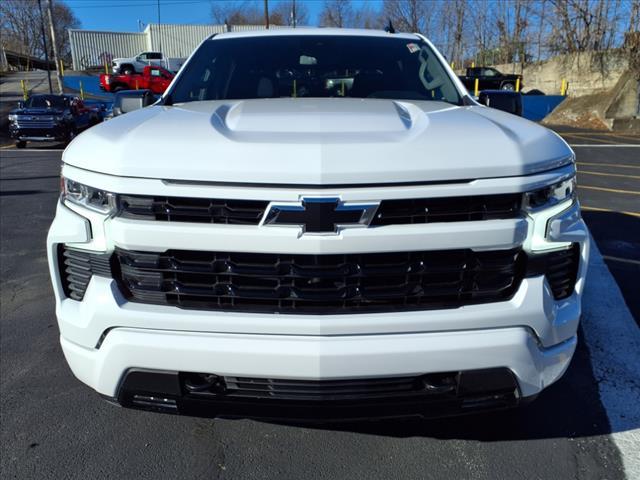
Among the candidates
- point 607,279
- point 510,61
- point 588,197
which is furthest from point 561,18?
point 607,279

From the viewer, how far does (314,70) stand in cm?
341

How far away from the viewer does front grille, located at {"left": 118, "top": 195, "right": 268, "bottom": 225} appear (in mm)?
1827

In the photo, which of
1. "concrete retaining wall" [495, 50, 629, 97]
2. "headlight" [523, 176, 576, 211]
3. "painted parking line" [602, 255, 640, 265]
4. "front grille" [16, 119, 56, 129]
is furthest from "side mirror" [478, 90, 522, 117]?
"concrete retaining wall" [495, 50, 629, 97]

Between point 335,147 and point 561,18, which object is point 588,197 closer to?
point 335,147

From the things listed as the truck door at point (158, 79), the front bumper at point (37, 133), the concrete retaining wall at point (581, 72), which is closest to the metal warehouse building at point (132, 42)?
the truck door at point (158, 79)

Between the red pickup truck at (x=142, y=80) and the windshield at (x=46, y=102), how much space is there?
37.6 ft

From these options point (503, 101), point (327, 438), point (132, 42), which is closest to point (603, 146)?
point (503, 101)

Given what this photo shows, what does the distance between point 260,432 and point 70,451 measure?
0.85 metres

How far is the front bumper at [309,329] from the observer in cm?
183

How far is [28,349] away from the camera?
11.0 ft

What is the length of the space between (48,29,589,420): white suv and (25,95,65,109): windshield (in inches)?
692

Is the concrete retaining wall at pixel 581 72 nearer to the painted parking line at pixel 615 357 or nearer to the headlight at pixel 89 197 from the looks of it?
the painted parking line at pixel 615 357

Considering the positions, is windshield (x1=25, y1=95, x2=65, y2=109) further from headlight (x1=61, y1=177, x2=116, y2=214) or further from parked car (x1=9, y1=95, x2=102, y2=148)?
headlight (x1=61, y1=177, x2=116, y2=214)

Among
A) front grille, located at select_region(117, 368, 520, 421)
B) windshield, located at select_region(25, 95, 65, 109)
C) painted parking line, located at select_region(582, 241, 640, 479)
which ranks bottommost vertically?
painted parking line, located at select_region(582, 241, 640, 479)
